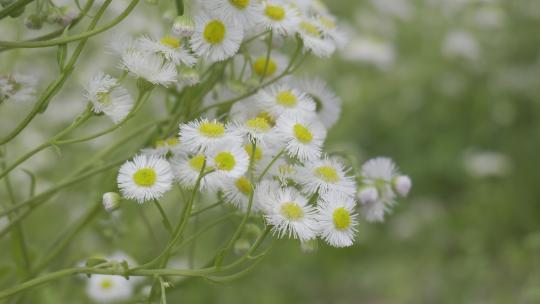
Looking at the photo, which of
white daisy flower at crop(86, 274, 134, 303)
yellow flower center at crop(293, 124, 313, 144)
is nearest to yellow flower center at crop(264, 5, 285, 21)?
yellow flower center at crop(293, 124, 313, 144)

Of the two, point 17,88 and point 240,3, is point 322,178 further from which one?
point 17,88

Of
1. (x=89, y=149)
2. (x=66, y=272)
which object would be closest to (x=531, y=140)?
(x=89, y=149)

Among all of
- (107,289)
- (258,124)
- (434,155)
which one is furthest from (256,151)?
(434,155)

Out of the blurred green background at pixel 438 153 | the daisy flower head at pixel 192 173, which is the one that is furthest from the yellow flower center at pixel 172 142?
the blurred green background at pixel 438 153

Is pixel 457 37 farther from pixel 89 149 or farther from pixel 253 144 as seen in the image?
pixel 253 144

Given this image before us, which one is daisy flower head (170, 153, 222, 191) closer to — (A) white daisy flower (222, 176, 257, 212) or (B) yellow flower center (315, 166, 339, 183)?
(A) white daisy flower (222, 176, 257, 212)

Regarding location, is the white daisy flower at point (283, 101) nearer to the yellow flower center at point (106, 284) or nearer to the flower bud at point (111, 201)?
the flower bud at point (111, 201)
